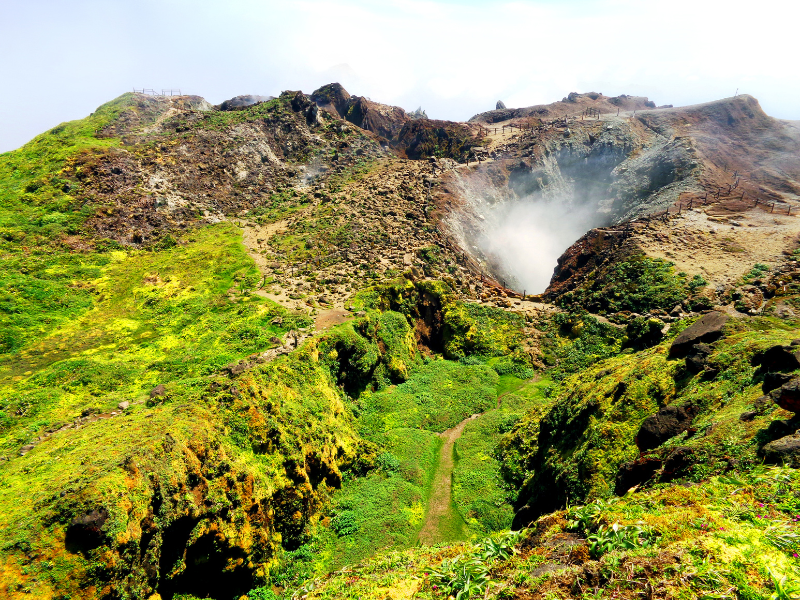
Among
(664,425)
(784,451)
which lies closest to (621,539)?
(784,451)

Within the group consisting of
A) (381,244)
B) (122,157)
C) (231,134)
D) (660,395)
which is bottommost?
(660,395)

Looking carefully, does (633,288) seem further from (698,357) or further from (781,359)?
(781,359)

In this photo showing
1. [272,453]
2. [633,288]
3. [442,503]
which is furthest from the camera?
[633,288]

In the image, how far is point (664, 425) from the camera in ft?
49.1

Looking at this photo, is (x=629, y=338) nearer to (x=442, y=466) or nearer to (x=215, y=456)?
(x=442, y=466)

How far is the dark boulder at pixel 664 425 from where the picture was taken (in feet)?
48.4

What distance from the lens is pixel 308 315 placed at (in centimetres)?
3347

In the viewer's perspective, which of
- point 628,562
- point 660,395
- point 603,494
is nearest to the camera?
point 628,562

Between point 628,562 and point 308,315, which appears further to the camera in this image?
point 308,315

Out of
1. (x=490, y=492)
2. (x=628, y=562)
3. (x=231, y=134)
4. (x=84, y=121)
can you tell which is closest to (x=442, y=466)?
(x=490, y=492)

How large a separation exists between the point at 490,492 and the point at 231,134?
66803 millimetres

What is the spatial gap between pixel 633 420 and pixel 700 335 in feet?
23.0

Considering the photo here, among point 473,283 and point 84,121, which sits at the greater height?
point 84,121

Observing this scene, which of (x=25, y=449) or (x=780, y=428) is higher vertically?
(x=25, y=449)
